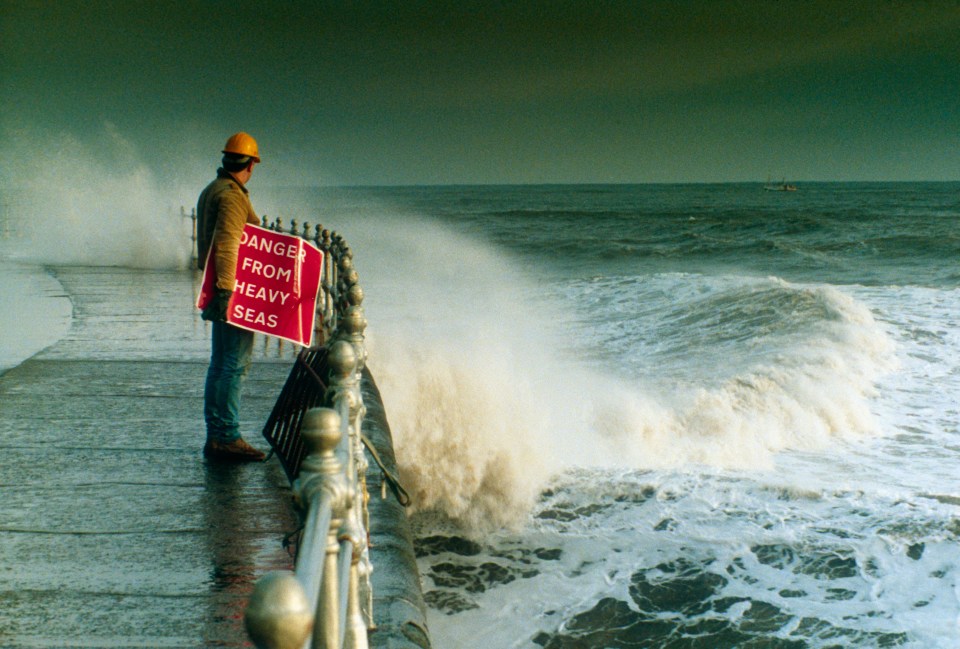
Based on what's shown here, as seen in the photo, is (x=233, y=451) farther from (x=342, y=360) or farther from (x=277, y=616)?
(x=277, y=616)

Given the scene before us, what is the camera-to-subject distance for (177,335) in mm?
9422

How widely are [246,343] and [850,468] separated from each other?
7.16 metres

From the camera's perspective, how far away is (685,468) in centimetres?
977

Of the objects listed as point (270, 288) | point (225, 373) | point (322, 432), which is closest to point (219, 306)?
point (270, 288)

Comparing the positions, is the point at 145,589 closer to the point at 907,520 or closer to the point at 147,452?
the point at 147,452

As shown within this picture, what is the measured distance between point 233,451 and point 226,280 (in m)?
Result: 1.04

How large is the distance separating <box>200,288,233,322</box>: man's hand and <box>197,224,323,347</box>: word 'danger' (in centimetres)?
5

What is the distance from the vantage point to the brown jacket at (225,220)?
467 cm

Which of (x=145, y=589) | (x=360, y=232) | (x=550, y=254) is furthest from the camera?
(x=360, y=232)

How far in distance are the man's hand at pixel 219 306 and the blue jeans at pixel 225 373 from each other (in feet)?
0.53

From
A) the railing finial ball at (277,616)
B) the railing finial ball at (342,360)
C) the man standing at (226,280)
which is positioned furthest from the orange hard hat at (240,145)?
the railing finial ball at (277,616)

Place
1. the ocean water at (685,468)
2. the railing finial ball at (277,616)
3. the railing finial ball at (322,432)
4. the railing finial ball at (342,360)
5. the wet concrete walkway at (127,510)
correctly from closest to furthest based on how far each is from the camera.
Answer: the railing finial ball at (277,616) → the railing finial ball at (322,432) → the railing finial ball at (342,360) → the wet concrete walkway at (127,510) → the ocean water at (685,468)

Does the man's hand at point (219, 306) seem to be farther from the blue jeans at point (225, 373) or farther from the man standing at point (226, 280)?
the blue jeans at point (225, 373)

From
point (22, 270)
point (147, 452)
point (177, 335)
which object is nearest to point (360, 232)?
point (22, 270)
